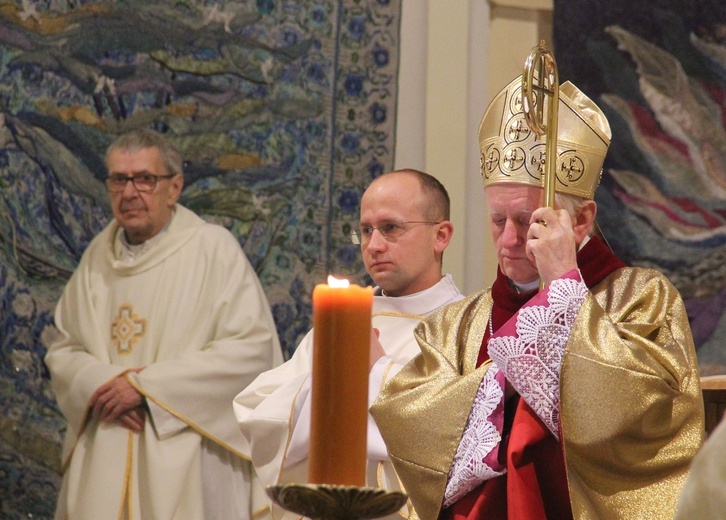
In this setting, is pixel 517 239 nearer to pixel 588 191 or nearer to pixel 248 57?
pixel 588 191

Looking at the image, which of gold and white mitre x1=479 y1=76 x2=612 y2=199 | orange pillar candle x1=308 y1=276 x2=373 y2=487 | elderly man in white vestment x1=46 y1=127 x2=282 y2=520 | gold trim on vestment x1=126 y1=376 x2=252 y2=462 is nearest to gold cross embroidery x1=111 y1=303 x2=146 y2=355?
elderly man in white vestment x1=46 y1=127 x2=282 y2=520

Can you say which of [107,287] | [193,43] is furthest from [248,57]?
[107,287]

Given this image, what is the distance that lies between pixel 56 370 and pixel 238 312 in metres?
0.88

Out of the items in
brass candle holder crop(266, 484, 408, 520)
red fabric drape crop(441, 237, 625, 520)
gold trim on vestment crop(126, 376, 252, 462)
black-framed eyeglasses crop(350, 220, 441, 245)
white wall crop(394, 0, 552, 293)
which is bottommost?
gold trim on vestment crop(126, 376, 252, 462)

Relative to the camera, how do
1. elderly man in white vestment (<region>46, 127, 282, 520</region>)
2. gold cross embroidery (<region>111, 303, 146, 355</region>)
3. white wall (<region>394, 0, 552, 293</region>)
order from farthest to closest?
white wall (<region>394, 0, 552, 293</region>)
gold cross embroidery (<region>111, 303, 146, 355</region>)
elderly man in white vestment (<region>46, 127, 282, 520</region>)

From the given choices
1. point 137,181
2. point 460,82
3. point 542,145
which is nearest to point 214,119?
point 137,181

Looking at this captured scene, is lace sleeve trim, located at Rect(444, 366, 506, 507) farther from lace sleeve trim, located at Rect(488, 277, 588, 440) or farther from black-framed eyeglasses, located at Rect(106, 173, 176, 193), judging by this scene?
black-framed eyeglasses, located at Rect(106, 173, 176, 193)

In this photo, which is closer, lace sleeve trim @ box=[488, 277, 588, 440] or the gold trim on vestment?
lace sleeve trim @ box=[488, 277, 588, 440]

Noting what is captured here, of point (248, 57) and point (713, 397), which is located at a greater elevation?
point (248, 57)

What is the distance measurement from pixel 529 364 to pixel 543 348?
5 cm

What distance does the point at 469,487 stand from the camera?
266cm

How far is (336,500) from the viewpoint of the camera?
1.18 metres

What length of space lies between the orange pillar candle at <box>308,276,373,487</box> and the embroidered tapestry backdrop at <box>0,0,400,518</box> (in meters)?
5.19

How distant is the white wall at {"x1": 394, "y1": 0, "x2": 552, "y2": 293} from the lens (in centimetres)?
635
